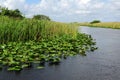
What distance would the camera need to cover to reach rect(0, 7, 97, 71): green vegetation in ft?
38.3

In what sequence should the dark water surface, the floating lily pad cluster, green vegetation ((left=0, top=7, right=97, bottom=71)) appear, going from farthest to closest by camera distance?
green vegetation ((left=0, top=7, right=97, bottom=71)) → the floating lily pad cluster → the dark water surface

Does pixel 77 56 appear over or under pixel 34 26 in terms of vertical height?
under

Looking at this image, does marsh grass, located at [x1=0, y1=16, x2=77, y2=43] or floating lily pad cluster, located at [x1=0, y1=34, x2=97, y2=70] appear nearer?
floating lily pad cluster, located at [x1=0, y1=34, x2=97, y2=70]

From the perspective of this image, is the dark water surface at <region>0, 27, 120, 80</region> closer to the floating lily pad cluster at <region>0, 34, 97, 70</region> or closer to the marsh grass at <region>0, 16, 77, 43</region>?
the floating lily pad cluster at <region>0, 34, 97, 70</region>

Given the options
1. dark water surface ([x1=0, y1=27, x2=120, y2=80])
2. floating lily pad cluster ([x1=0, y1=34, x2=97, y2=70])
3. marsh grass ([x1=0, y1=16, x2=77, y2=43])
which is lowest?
dark water surface ([x1=0, y1=27, x2=120, y2=80])

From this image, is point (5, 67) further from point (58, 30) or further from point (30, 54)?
point (58, 30)

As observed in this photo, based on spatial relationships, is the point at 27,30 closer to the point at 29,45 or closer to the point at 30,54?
the point at 29,45

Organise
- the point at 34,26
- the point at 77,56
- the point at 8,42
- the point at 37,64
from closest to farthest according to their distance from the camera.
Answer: the point at 37,64, the point at 77,56, the point at 8,42, the point at 34,26

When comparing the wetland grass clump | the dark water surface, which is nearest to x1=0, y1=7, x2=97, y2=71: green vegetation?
the wetland grass clump

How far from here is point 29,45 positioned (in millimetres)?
14992

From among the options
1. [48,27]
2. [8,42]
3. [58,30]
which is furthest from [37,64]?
[58,30]

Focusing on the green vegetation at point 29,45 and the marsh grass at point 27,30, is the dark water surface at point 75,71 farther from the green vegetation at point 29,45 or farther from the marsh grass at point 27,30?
the marsh grass at point 27,30

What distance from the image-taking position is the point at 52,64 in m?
11.8

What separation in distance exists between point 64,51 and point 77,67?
112 inches
